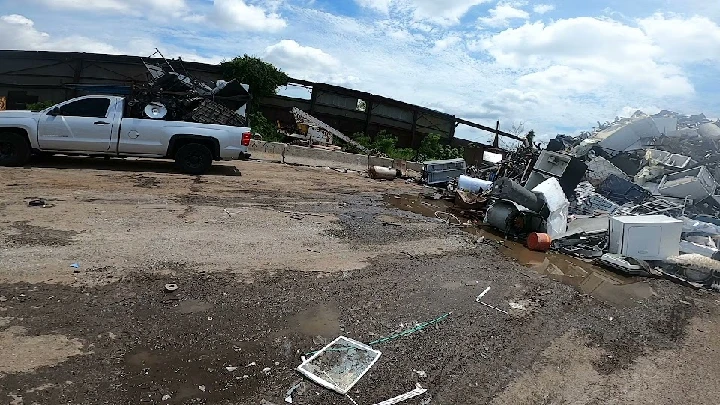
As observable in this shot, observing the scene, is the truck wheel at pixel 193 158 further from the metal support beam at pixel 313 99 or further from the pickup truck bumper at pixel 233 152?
the metal support beam at pixel 313 99

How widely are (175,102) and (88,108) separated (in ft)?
6.02

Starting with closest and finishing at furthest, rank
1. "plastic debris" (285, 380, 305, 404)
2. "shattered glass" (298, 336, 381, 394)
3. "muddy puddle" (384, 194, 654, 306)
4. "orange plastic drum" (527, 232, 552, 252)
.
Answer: "plastic debris" (285, 380, 305, 404), "shattered glass" (298, 336, 381, 394), "muddy puddle" (384, 194, 654, 306), "orange plastic drum" (527, 232, 552, 252)

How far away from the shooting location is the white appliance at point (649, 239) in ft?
27.1

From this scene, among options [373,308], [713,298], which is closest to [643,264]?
[713,298]

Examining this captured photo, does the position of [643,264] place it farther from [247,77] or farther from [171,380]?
[247,77]

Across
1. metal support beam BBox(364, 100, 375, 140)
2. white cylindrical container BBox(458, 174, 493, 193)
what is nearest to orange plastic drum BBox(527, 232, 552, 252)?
white cylindrical container BBox(458, 174, 493, 193)

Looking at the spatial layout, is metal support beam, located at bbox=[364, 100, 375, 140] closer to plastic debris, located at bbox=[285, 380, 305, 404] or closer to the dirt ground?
the dirt ground

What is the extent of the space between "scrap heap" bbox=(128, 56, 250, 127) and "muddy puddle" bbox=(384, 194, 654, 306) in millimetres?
6320

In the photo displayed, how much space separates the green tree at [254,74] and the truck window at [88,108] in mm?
10738

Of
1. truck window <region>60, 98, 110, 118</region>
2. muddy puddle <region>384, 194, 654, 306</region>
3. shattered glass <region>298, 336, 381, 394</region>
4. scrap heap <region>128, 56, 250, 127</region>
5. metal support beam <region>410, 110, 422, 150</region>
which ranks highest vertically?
metal support beam <region>410, 110, 422, 150</region>

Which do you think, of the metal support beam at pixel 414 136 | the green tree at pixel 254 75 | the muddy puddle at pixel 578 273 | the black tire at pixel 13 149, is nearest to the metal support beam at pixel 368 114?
the metal support beam at pixel 414 136

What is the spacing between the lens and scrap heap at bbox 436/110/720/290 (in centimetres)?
829

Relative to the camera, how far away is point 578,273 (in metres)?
7.57

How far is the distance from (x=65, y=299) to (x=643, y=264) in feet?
27.5
